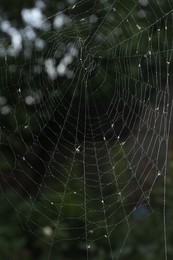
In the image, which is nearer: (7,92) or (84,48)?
(84,48)

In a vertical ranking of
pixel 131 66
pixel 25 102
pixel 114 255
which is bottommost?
pixel 114 255

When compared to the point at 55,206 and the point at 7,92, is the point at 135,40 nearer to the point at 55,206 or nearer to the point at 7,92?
the point at 7,92

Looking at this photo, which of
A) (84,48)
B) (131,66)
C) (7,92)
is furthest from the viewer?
(7,92)

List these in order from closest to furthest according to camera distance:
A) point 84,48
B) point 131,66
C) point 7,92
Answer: point 84,48, point 131,66, point 7,92

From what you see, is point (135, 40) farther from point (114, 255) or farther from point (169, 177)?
point (114, 255)

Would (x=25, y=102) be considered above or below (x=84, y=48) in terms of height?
below

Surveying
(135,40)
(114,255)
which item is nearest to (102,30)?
(135,40)

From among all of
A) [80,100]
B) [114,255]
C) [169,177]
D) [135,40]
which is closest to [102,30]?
[135,40]
